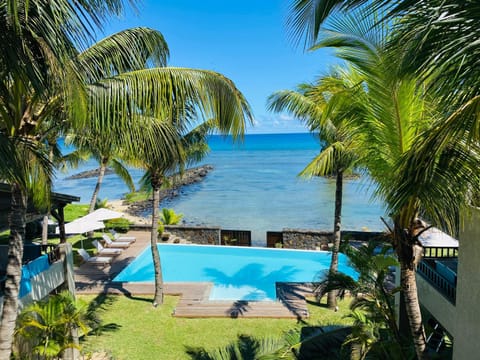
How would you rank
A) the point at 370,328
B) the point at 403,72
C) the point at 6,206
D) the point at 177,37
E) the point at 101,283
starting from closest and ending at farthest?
the point at 403,72, the point at 370,328, the point at 177,37, the point at 6,206, the point at 101,283

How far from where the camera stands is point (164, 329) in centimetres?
877

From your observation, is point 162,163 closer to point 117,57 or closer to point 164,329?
point 164,329

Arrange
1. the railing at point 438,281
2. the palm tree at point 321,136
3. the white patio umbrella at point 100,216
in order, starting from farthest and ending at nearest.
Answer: the white patio umbrella at point 100,216, the palm tree at point 321,136, the railing at point 438,281

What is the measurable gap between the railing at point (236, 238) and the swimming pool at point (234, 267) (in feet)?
3.55

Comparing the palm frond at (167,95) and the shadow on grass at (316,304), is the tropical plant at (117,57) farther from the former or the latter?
the shadow on grass at (316,304)

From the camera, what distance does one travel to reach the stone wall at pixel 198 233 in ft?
56.3

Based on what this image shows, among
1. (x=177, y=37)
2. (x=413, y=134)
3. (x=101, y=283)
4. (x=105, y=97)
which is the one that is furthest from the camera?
(x=101, y=283)

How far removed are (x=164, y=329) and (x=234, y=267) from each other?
6.40m

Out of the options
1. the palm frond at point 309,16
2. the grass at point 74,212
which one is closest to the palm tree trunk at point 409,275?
the palm frond at point 309,16

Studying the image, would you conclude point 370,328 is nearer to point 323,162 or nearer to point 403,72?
point 323,162

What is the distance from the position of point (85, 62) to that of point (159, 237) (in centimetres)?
1326

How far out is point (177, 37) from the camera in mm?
6520

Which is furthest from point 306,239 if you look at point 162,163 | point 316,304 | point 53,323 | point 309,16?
point 309,16

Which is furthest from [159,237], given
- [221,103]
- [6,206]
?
[221,103]
